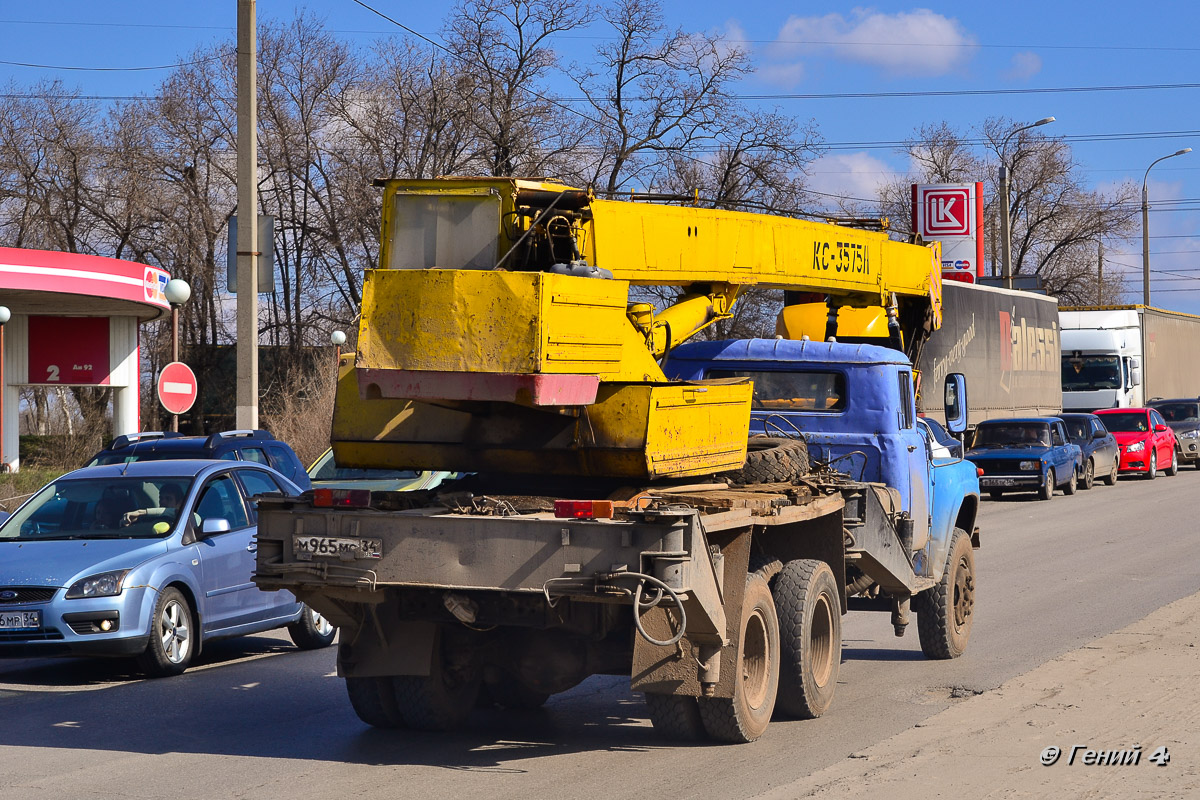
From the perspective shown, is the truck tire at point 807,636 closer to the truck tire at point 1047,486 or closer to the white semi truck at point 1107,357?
the truck tire at point 1047,486

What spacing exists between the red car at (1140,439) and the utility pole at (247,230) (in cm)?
2387

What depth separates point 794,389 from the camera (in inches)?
385

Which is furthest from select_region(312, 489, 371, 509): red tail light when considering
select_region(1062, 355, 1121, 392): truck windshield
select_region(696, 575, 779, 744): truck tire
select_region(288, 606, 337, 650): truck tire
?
select_region(1062, 355, 1121, 392): truck windshield

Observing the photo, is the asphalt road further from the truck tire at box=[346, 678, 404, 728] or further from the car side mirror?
the car side mirror

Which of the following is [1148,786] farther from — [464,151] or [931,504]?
[464,151]

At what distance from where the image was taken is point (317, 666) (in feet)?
34.2

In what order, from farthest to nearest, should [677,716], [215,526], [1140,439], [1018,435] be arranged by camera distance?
1. [1140,439]
2. [1018,435]
3. [215,526]
4. [677,716]

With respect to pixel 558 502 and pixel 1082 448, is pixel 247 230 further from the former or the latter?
pixel 1082 448

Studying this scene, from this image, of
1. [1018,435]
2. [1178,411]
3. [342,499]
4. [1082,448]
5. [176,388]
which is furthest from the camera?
[1178,411]

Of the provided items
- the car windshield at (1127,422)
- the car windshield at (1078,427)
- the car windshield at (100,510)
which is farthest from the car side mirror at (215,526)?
the car windshield at (1127,422)


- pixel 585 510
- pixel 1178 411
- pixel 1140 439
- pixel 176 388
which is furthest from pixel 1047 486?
pixel 585 510

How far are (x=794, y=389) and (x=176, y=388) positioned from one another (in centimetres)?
1013

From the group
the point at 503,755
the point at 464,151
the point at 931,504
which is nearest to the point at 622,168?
the point at 464,151

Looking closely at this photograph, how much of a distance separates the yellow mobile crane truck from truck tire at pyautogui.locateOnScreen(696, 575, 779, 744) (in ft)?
0.05
